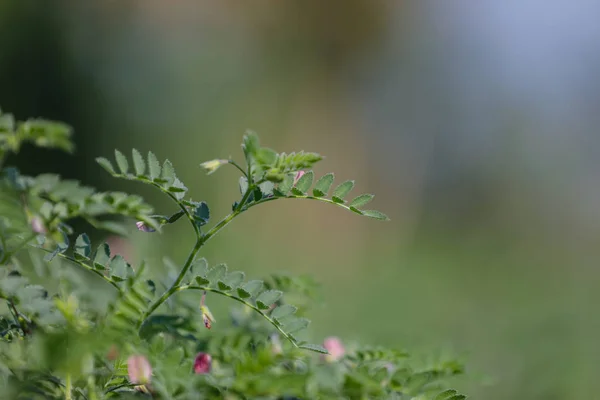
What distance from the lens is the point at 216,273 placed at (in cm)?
74

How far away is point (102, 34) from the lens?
17.5ft

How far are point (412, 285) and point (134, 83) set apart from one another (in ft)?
8.61

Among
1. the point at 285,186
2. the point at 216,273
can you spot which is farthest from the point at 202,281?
the point at 285,186

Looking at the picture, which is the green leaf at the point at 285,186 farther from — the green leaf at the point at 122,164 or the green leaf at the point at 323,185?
the green leaf at the point at 122,164

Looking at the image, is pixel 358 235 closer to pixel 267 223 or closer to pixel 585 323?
pixel 267 223

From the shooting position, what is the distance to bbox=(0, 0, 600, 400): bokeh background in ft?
13.5

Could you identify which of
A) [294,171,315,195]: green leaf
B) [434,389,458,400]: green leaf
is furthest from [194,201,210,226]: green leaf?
[434,389,458,400]: green leaf

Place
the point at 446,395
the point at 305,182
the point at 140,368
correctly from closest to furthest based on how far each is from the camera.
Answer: the point at 140,368 → the point at 446,395 → the point at 305,182

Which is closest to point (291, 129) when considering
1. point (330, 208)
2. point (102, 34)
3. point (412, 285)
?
point (330, 208)

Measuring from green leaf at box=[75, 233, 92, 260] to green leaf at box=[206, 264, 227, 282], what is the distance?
0.13m

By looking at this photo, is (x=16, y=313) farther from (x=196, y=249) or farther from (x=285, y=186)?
(x=285, y=186)

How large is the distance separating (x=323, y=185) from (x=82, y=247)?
275 millimetres

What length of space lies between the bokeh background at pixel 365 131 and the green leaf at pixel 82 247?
2.24 m

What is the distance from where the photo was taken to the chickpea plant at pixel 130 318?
54 cm
